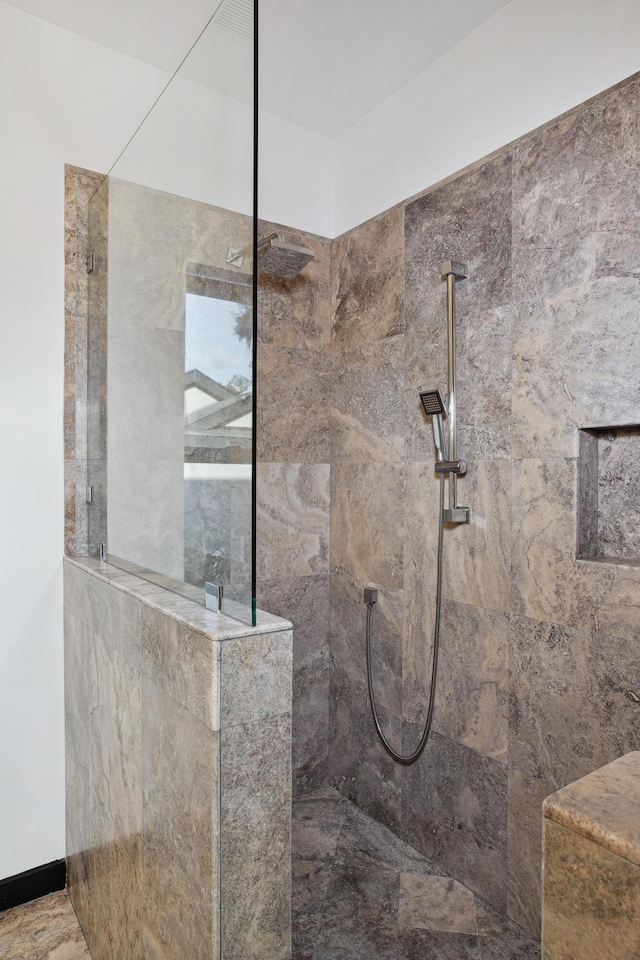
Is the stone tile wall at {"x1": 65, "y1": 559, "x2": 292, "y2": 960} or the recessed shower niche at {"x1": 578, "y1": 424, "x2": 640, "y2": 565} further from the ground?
the recessed shower niche at {"x1": 578, "y1": 424, "x2": 640, "y2": 565}

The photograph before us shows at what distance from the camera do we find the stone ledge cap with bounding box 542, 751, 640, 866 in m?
0.58

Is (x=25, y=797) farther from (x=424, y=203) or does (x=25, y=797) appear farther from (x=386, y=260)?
(x=424, y=203)

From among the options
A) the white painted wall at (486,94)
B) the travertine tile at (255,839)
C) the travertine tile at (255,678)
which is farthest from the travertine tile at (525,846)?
the white painted wall at (486,94)

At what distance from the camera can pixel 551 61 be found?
1636mm

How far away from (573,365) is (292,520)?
1.22 meters

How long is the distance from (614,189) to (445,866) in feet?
6.75

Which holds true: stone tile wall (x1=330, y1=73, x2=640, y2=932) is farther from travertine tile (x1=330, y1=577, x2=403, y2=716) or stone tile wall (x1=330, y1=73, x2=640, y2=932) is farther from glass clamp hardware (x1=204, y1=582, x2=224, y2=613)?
glass clamp hardware (x1=204, y1=582, x2=224, y2=613)

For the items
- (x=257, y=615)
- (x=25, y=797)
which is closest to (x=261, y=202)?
(x=257, y=615)

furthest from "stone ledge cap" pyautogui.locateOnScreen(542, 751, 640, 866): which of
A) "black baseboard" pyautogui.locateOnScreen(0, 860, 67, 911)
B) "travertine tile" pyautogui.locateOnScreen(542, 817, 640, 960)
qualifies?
"black baseboard" pyautogui.locateOnScreen(0, 860, 67, 911)

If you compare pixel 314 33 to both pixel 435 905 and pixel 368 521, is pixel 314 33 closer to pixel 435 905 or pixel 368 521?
pixel 368 521

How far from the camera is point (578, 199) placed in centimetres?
156

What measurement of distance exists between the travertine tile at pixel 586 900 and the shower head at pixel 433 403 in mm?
1405

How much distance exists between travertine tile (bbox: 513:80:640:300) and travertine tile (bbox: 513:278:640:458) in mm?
52

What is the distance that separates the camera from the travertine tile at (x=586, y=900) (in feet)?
1.85
